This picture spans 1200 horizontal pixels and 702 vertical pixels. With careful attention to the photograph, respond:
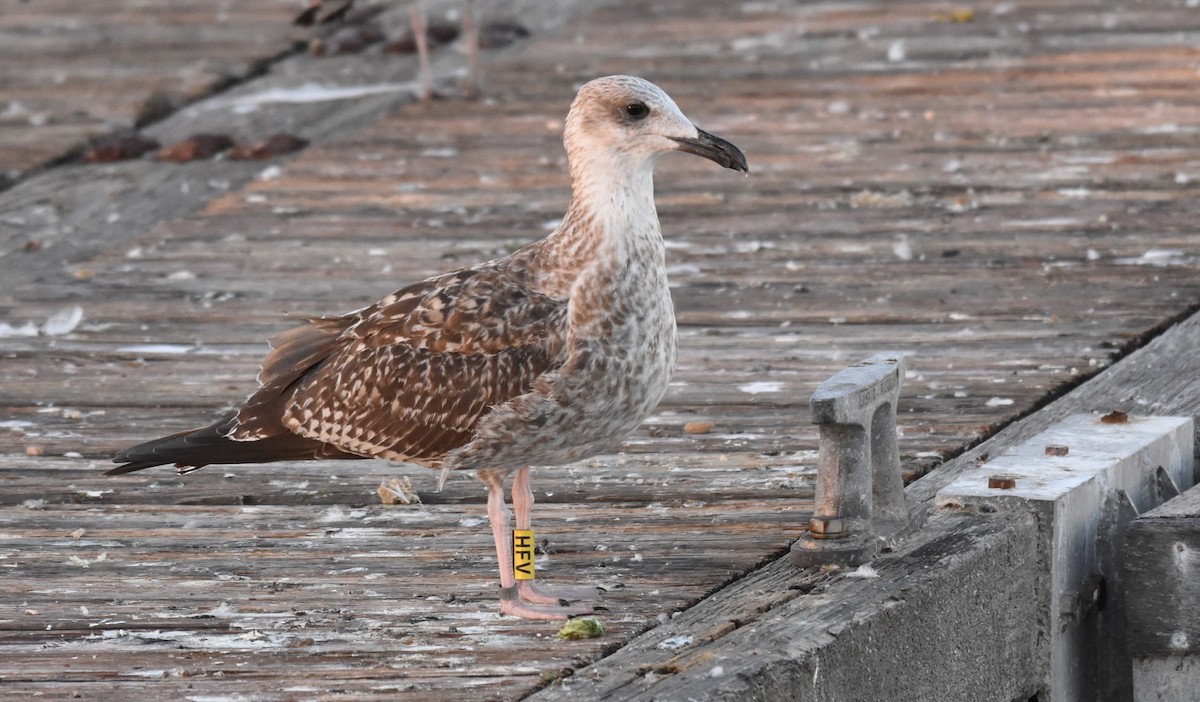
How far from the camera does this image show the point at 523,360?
463 centimetres

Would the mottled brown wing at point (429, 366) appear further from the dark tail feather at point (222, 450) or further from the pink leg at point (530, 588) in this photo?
the pink leg at point (530, 588)

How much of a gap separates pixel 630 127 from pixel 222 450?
4.09 ft

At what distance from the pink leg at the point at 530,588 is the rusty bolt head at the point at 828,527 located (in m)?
0.52

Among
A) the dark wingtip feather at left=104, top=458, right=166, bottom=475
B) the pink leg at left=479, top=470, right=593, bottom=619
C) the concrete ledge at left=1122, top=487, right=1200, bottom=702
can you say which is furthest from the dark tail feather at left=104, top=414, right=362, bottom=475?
the concrete ledge at left=1122, top=487, right=1200, bottom=702

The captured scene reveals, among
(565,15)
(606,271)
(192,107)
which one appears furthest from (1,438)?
(565,15)

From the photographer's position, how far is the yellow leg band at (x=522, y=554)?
4.58m

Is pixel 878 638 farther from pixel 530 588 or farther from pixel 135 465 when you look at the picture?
pixel 135 465

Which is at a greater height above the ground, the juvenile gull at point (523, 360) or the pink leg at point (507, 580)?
the juvenile gull at point (523, 360)

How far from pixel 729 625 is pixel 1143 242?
3.94 meters

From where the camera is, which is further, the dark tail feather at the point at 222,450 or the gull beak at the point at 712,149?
the dark tail feather at the point at 222,450

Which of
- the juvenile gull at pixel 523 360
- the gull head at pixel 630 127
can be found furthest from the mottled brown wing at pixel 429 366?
the gull head at pixel 630 127

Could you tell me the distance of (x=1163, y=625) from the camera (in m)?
5.09

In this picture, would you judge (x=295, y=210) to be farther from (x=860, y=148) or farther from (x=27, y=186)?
(x=860, y=148)

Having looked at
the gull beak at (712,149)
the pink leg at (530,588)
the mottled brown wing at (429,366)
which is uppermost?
the gull beak at (712,149)
